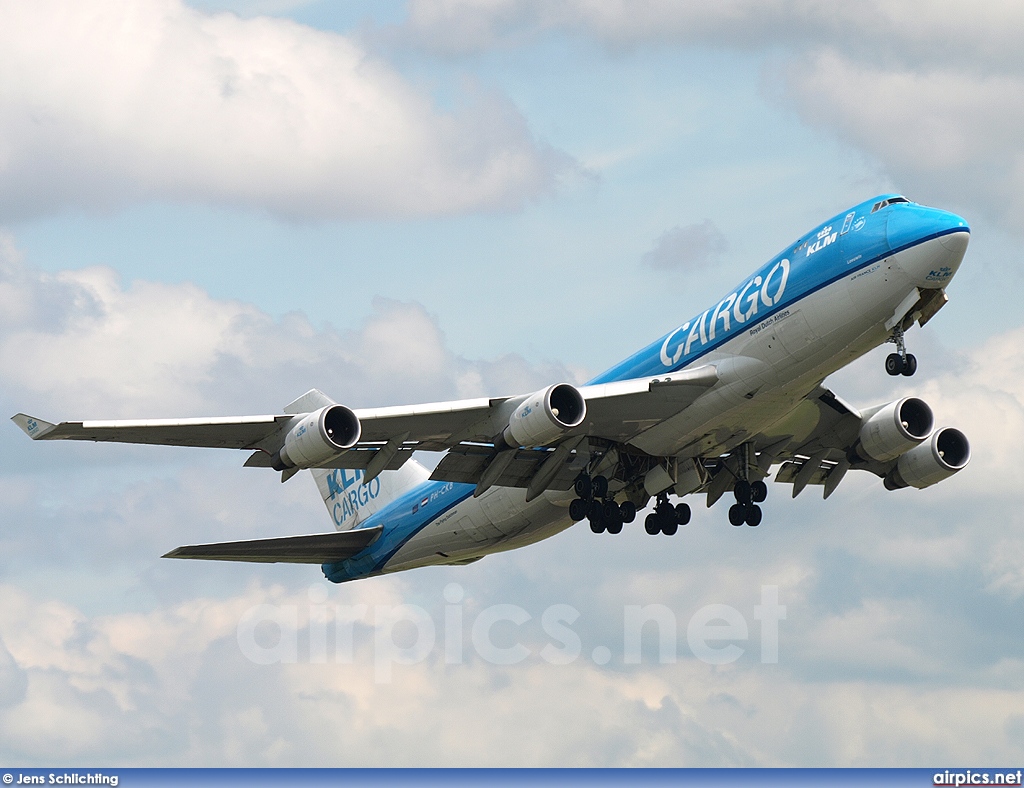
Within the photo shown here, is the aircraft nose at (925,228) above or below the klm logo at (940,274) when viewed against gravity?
above

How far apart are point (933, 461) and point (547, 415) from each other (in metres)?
14.4

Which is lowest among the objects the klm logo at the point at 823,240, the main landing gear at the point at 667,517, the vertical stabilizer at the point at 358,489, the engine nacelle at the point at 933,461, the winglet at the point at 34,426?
the winglet at the point at 34,426

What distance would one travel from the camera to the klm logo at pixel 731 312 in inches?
1394

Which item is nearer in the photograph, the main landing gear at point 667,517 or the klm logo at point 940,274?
the klm logo at point 940,274

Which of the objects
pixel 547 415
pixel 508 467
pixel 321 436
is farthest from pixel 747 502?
pixel 321 436

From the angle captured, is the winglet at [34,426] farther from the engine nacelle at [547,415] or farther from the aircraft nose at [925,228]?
the aircraft nose at [925,228]

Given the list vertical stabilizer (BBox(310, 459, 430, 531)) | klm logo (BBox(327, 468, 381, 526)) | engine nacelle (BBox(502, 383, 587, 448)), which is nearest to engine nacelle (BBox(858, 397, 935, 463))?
engine nacelle (BBox(502, 383, 587, 448))

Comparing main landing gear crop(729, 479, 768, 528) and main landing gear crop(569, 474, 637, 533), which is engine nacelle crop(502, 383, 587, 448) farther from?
main landing gear crop(729, 479, 768, 528)

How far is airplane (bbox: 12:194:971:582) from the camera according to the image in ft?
111

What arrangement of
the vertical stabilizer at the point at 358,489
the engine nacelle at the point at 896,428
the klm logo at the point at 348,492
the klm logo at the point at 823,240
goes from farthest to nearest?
the klm logo at the point at 348,492, the vertical stabilizer at the point at 358,489, the engine nacelle at the point at 896,428, the klm logo at the point at 823,240

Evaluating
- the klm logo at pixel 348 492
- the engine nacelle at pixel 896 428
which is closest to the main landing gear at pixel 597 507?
the engine nacelle at pixel 896 428

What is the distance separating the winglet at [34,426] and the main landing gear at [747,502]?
61.8 ft

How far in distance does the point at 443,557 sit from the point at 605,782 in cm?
2142

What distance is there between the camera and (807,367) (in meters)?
35.2
